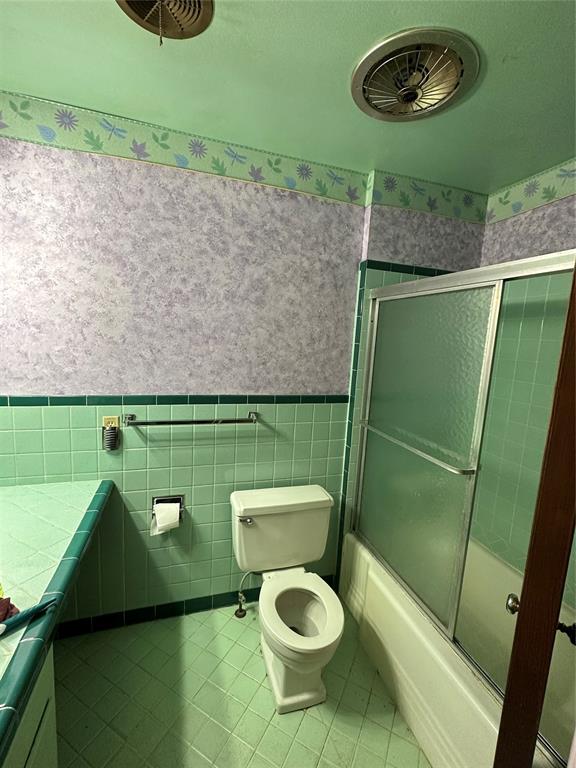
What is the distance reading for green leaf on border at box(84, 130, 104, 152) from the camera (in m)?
1.31

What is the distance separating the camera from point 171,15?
885 mm

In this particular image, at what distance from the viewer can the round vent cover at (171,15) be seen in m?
0.86

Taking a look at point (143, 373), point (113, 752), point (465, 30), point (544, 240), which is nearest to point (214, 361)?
point (143, 373)

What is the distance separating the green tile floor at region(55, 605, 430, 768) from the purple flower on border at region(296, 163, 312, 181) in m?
2.26

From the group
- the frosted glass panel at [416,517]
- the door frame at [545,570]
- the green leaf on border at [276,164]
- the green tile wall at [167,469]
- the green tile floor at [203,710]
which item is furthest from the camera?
the green leaf on border at [276,164]

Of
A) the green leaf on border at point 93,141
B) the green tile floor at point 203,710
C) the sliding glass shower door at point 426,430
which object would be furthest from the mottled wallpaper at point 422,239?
the green tile floor at point 203,710

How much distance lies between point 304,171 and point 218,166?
0.40 meters

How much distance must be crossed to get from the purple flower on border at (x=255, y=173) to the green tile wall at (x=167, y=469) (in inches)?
41.6

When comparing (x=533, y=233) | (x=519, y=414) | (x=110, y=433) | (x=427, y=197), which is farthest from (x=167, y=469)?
(x=533, y=233)

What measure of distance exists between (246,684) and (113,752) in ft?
1.65

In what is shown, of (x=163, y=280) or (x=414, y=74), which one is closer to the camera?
(x=414, y=74)

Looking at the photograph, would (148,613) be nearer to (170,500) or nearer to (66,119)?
(170,500)

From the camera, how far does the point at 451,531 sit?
1286mm

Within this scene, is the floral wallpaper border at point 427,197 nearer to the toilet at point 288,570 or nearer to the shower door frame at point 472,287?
the shower door frame at point 472,287
